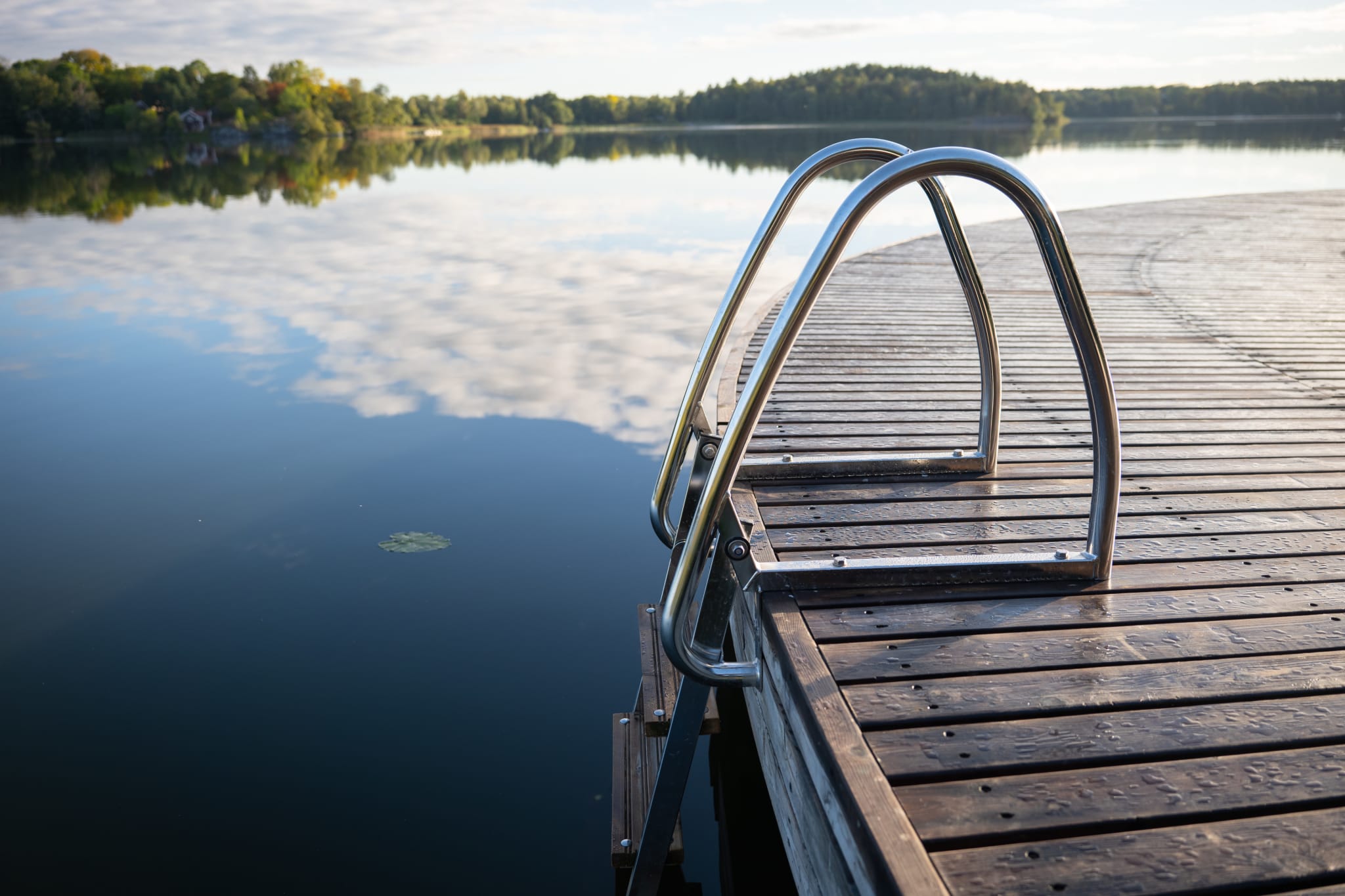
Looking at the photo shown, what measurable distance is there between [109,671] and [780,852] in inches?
111

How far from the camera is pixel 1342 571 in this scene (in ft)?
8.18

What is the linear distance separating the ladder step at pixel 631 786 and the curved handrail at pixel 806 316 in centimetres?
66

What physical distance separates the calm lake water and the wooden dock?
1.15 m

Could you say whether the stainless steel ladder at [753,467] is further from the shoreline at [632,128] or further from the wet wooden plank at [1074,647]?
the shoreline at [632,128]

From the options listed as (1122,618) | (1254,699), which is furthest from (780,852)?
(1254,699)

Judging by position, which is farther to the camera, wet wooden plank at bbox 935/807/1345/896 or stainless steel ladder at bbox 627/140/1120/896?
stainless steel ladder at bbox 627/140/1120/896

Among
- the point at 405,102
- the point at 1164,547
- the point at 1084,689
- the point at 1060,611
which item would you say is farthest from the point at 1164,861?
the point at 405,102

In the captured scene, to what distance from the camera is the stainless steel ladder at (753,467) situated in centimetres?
199

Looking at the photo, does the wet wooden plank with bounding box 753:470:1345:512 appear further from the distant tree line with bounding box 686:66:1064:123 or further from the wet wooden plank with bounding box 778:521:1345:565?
the distant tree line with bounding box 686:66:1064:123

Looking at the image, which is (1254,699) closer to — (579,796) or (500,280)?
(579,796)

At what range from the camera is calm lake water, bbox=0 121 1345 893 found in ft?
10.2

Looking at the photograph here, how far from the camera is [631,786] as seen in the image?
2.86 m

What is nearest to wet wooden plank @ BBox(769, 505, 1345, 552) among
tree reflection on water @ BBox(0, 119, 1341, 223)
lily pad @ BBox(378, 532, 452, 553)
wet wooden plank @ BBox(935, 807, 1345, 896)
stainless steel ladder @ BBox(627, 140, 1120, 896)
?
stainless steel ladder @ BBox(627, 140, 1120, 896)

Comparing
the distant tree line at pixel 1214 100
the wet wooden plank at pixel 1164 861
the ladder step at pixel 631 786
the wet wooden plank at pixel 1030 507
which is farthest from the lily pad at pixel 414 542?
the distant tree line at pixel 1214 100
